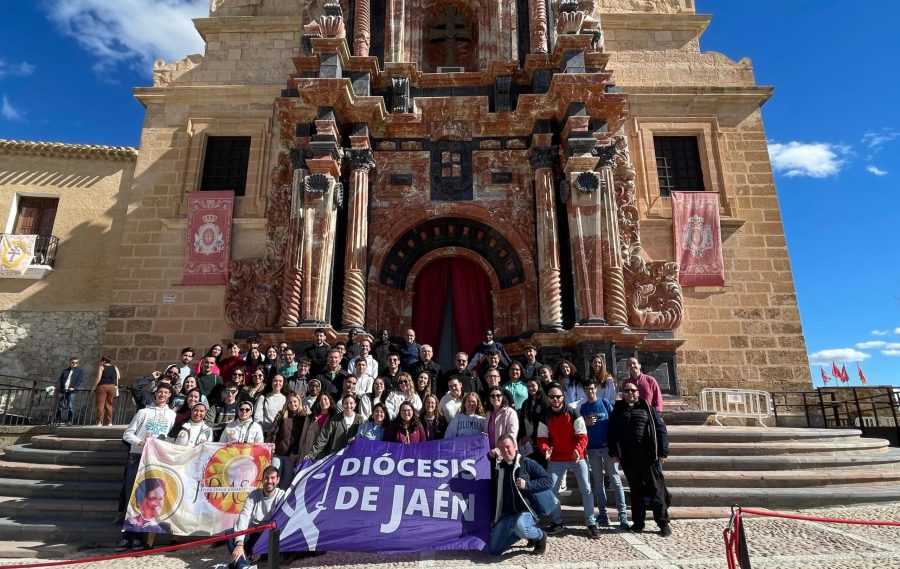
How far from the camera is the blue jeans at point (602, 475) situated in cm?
600

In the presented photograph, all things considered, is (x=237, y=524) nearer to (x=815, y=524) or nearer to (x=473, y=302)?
(x=815, y=524)

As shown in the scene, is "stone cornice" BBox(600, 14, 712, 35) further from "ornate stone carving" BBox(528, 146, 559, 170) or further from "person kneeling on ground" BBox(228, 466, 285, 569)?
"person kneeling on ground" BBox(228, 466, 285, 569)

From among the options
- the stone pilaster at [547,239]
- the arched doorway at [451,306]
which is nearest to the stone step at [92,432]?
the arched doorway at [451,306]

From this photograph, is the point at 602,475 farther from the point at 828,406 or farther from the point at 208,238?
the point at 208,238

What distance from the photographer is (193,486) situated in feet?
20.0

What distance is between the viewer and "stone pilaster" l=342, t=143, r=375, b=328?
11664 millimetres

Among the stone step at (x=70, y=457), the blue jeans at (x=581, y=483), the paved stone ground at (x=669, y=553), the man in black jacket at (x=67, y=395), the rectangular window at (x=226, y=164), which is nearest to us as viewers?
the paved stone ground at (x=669, y=553)

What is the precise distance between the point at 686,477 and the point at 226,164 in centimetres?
1437

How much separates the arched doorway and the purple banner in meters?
6.75

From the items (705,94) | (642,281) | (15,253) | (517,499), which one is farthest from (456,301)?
(15,253)

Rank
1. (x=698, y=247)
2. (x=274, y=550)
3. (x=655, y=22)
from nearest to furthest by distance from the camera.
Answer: (x=274, y=550)
(x=698, y=247)
(x=655, y=22)

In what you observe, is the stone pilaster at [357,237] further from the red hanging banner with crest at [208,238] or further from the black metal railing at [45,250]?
the black metal railing at [45,250]

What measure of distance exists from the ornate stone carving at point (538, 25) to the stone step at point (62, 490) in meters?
13.1

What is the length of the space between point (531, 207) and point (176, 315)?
996 centimetres
